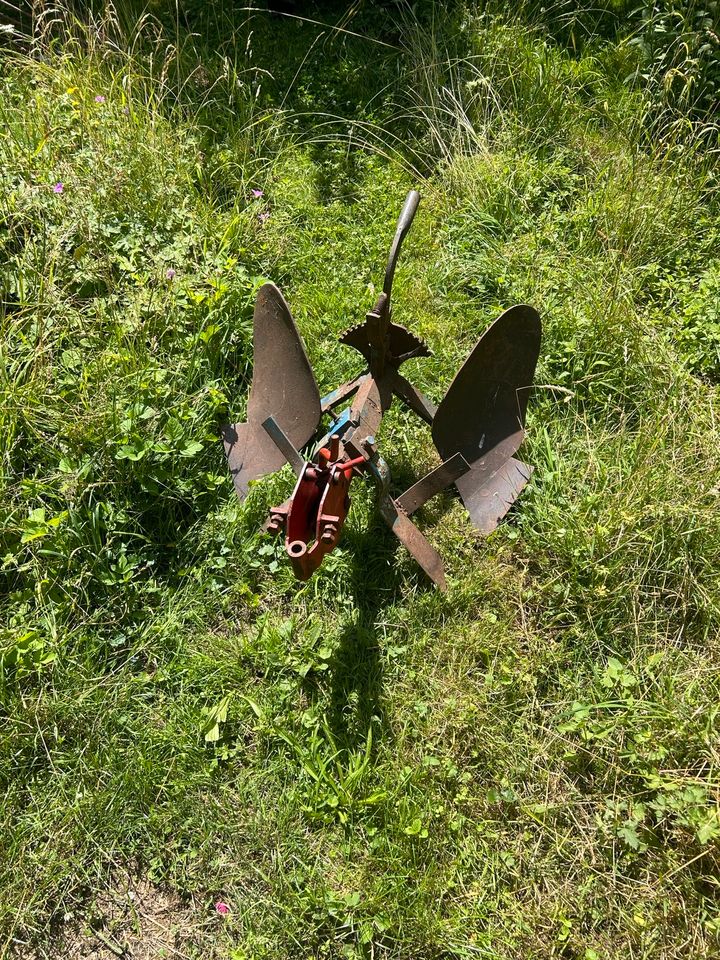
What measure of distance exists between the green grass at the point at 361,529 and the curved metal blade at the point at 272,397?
→ 0.12 meters

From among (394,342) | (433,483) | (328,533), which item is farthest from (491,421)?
(328,533)

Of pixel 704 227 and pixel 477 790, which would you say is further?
pixel 704 227

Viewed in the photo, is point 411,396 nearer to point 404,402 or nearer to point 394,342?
point 404,402

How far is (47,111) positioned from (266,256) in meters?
1.33

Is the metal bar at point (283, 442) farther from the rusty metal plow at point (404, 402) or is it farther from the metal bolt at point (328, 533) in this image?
the metal bolt at point (328, 533)

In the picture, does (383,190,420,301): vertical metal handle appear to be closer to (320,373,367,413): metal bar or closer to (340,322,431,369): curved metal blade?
(340,322,431,369): curved metal blade

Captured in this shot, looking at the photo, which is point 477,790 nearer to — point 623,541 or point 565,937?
point 565,937

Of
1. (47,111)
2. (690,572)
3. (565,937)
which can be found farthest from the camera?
(47,111)

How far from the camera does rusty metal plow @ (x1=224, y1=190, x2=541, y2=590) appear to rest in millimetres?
2727

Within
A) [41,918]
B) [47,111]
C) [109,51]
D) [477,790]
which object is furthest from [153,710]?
[109,51]

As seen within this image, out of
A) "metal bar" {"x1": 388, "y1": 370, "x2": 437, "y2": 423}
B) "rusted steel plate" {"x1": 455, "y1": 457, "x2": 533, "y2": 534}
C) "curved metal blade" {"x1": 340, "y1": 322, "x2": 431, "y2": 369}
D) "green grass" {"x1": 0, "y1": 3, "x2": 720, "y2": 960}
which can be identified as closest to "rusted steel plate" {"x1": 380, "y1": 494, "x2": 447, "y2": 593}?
"green grass" {"x1": 0, "y1": 3, "x2": 720, "y2": 960}

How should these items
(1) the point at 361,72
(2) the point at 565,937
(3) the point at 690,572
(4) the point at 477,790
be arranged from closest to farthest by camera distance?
(2) the point at 565,937 → (4) the point at 477,790 → (3) the point at 690,572 → (1) the point at 361,72

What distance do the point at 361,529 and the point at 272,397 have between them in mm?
675

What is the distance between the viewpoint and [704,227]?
371 cm
